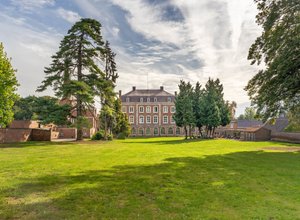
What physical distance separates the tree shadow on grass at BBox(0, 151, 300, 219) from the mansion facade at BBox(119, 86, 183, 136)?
214 ft

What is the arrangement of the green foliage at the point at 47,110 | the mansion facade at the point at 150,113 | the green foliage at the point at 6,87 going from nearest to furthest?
the green foliage at the point at 6,87 → the green foliage at the point at 47,110 → the mansion facade at the point at 150,113

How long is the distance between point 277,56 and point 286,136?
33.9 m

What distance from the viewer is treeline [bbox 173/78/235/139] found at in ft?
156

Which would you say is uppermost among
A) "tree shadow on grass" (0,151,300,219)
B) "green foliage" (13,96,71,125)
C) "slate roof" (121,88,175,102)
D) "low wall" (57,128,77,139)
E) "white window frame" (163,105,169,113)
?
"slate roof" (121,88,175,102)

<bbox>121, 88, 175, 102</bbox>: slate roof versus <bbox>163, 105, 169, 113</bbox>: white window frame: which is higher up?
<bbox>121, 88, 175, 102</bbox>: slate roof

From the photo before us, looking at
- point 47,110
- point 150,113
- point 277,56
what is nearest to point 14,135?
point 47,110

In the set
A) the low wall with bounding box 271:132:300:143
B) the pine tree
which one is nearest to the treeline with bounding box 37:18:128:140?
the pine tree

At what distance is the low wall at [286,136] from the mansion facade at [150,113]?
105ft

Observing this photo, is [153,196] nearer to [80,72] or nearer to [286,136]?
[80,72]

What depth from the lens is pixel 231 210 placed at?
6.04 m

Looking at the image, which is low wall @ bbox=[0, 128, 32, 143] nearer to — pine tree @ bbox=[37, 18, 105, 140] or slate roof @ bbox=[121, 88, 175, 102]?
pine tree @ bbox=[37, 18, 105, 140]

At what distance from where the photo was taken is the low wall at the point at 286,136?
42088mm

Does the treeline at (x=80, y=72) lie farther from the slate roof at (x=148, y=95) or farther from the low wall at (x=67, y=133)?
the slate roof at (x=148, y=95)

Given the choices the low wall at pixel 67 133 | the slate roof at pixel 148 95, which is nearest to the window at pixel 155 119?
the slate roof at pixel 148 95
